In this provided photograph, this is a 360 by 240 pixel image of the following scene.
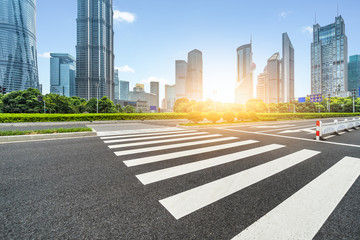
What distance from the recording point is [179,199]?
Answer: 7.78ft

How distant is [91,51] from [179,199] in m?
156

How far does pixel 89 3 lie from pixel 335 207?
7117 inches

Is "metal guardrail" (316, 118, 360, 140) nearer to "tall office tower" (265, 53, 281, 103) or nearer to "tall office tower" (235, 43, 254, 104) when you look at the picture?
"tall office tower" (235, 43, 254, 104)

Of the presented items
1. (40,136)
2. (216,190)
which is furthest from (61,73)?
(216,190)

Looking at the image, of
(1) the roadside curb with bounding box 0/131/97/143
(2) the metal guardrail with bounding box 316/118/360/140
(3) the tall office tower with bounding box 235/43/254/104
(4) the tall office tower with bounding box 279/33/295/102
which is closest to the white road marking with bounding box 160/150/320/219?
(2) the metal guardrail with bounding box 316/118/360/140

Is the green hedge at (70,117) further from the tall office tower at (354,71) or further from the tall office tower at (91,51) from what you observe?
the tall office tower at (354,71)

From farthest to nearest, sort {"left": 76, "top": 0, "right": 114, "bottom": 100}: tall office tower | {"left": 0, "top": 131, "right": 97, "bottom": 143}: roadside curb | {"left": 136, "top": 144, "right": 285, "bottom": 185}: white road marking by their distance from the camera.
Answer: {"left": 76, "top": 0, "right": 114, "bottom": 100}: tall office tower → {"left": 0, "top": 131, "right": 97, "bottom": 143}: roadside curb → {"left": 136, "top": 144, "right": 285, "bottom": 185}: white road marking

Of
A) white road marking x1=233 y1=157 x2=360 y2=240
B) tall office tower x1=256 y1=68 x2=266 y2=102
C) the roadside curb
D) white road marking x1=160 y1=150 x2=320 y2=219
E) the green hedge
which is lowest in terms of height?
white road marking x1=233 y1=157 x2=360 y2=240

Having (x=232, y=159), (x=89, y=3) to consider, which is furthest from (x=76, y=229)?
(x=89, y=3)

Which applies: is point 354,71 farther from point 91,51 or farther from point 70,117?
point 91,51

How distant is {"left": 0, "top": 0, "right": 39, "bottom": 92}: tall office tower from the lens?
79.6m

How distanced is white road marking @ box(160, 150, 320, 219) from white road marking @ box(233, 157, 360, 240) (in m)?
0.66

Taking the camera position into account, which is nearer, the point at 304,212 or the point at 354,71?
the point at 304,212

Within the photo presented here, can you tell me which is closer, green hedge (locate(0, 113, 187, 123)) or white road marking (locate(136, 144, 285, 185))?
white road marking (locate(136, 144, 285, 185))
